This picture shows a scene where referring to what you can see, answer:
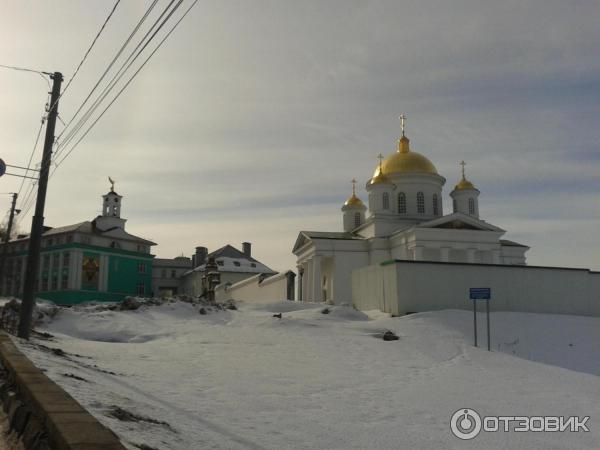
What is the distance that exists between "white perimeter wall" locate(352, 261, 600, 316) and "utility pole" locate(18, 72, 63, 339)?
13.3 metres

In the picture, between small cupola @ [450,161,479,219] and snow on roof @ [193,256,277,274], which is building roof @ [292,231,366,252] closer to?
small cupola @ [450,161,479,219]

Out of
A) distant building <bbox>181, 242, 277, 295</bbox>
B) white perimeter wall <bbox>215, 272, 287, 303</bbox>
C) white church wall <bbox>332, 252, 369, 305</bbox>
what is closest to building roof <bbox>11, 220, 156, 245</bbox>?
distant building <bbox>181, 242, 277, 295</bbox>

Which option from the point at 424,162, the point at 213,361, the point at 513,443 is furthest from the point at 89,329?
the point at 424,162

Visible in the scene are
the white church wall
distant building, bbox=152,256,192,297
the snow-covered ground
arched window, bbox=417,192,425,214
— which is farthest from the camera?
distant building, bbox=152,256,192,297

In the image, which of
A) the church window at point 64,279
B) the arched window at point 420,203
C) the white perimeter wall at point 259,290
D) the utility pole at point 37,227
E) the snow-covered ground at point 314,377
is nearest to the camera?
the snow-covered ground at point 314,377

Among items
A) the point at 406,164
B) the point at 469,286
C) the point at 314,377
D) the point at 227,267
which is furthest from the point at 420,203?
the point at 314,377

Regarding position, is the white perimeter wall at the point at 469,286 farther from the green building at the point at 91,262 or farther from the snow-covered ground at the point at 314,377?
Answer: the green building at the point at 91,262

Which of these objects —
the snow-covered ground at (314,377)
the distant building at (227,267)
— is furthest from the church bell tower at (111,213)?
the snow-covered ground at (314,377)

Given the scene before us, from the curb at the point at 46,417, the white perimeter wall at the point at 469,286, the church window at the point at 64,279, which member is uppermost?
the church window at the point at 64,279

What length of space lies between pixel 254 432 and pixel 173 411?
1061 millimetres

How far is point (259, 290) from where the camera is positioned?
120 feet

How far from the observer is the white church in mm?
38469

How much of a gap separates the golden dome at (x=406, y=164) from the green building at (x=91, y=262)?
1328 inches

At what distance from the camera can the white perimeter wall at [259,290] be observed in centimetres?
3216
